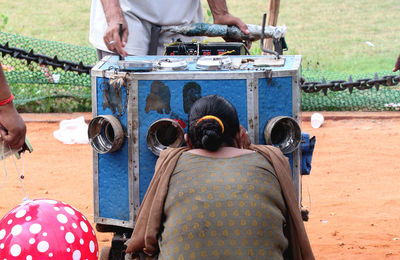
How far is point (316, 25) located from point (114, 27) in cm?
1284

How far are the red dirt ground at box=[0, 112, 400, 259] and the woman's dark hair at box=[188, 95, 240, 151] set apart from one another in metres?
1.86

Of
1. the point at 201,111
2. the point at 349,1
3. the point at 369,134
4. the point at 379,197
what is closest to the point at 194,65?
the point at 201,111

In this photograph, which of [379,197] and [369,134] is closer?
[379,197]

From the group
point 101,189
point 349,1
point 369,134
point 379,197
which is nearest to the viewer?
point 101,189

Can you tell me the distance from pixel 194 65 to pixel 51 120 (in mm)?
4594

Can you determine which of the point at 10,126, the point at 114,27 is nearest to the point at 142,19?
the point at 114,27

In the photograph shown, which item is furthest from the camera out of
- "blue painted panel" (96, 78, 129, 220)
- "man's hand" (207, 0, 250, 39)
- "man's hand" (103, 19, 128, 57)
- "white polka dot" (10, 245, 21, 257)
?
"man's hand" (207, 0, 250, 39)

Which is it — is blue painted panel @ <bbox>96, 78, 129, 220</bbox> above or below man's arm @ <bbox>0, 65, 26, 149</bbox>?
below

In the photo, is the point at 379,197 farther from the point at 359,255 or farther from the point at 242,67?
the point at 242,67

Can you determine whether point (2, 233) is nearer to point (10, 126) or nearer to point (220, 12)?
point (10, 126)

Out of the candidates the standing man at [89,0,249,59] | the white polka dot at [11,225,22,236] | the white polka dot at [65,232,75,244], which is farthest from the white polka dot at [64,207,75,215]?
the standing man at [89,0,249,59]

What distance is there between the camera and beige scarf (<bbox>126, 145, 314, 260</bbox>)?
2762 millimetres

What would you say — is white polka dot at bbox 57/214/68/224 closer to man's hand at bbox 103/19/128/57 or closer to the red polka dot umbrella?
the red polka dot umbrella

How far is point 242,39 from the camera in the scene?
4367mm
